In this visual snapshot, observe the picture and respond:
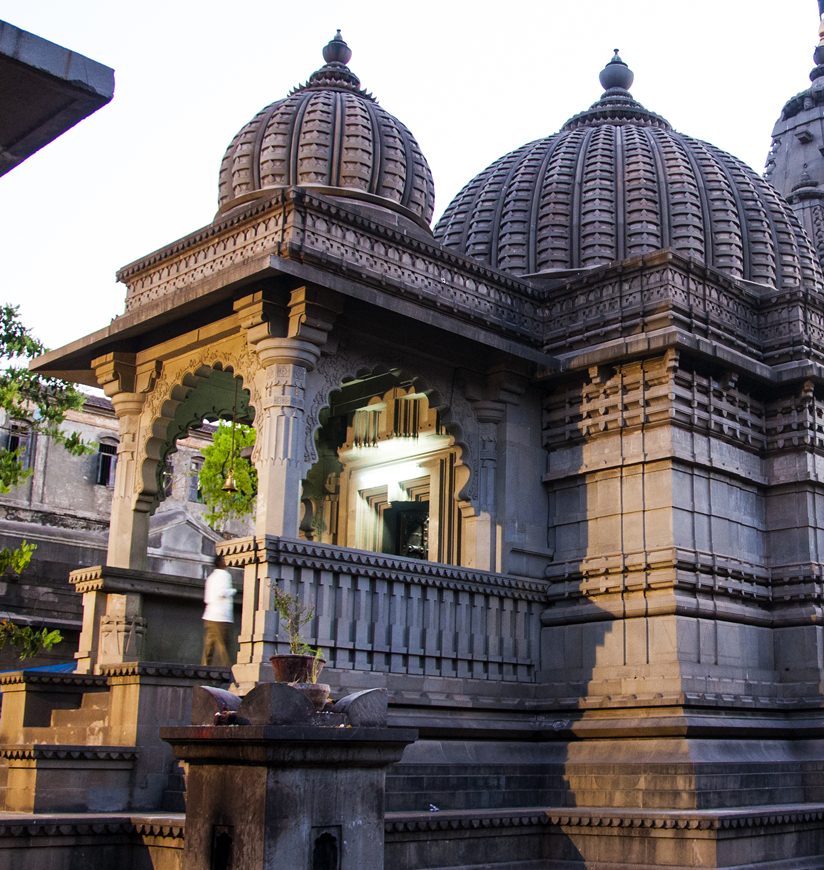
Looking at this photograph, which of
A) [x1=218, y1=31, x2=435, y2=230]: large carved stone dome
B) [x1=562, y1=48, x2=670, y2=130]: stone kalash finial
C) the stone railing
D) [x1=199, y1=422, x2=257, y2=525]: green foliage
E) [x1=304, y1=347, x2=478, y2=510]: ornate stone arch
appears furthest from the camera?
[x1=199, y1=422, x2=257, y2=525]: green foliage

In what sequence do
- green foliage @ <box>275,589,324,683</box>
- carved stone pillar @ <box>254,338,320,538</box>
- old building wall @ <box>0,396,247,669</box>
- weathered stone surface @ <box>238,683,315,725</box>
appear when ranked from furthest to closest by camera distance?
old building wall @ <box>0,396,247,669</box>, carved stone pillar @ <box>254,338,320,538</box>, green foliage @ <box>275,589,324,683</box>, weathered stone surface @ <box>238,683,315,725</box>

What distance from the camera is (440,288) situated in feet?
48.4

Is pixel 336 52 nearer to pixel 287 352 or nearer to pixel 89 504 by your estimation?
pixel 287 352

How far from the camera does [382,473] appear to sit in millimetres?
17234

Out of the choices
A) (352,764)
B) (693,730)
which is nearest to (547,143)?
(693,730)

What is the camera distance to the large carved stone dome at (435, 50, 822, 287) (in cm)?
1809

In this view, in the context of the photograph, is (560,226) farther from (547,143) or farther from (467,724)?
(467,724)

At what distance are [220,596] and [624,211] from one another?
8.83m

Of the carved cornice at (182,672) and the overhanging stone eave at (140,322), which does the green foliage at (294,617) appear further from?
the overhanging stone eave at (140,322)

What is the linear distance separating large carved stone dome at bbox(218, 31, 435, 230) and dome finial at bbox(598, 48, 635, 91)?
6541 millimetres

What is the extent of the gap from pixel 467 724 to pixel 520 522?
2.64 meters

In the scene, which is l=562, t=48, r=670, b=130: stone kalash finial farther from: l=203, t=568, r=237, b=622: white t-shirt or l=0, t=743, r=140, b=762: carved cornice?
l=0, t=743, r=140, b=762: carved cornice

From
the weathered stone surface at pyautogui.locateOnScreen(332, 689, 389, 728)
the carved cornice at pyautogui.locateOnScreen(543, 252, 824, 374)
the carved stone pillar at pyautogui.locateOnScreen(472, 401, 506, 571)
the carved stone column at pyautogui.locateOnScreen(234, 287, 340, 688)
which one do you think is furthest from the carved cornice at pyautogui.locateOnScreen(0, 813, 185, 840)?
the carved cornice at pyautogui.locateOnScreen(543, 252, 824, 374)

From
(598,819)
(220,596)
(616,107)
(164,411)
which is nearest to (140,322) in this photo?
(164,411)
